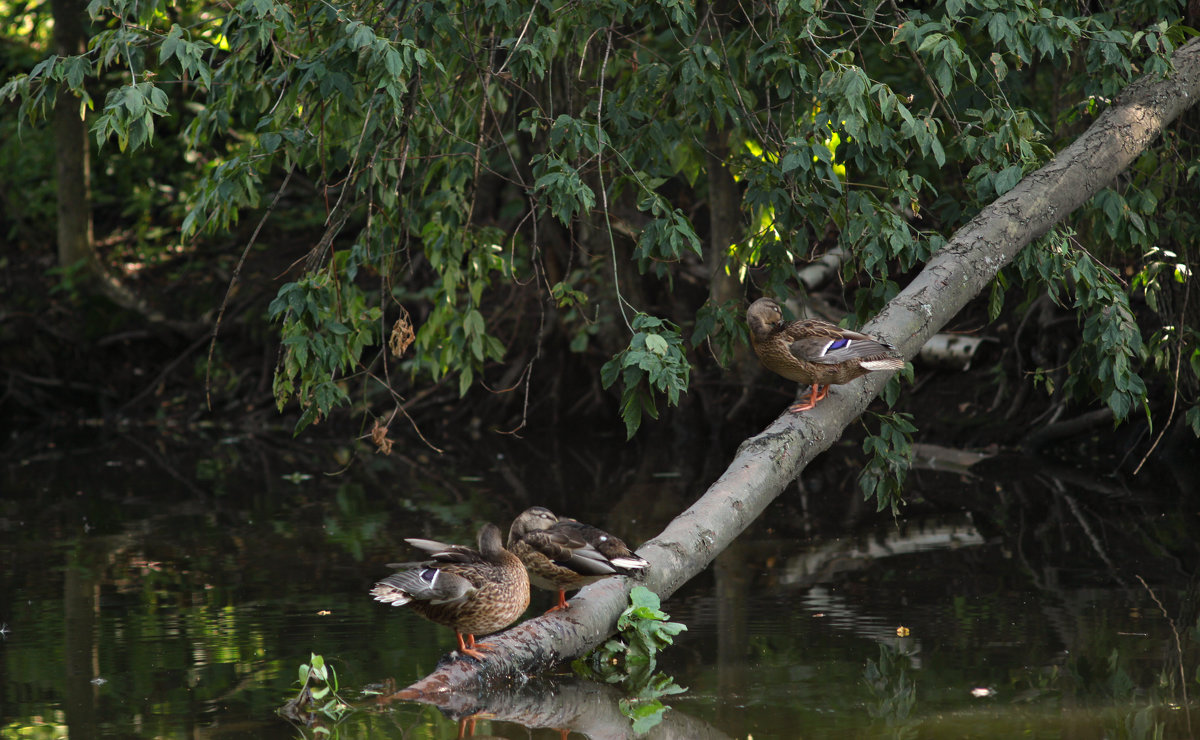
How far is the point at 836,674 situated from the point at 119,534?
532 centimetres

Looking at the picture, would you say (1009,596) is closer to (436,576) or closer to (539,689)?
(539,689)

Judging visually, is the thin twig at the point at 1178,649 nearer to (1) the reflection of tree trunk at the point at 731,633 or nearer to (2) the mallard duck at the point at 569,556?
(1) the reflection of tree trunk at the point at 731,633

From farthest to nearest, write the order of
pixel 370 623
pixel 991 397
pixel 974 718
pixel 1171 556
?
pixel 991 397, pixel 1171 556, pixel 370 623, pixel 974 718

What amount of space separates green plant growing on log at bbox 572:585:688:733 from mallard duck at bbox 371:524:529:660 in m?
0.36

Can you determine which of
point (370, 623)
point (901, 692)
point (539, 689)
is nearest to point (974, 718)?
point (901, 692)

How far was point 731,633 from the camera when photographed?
5.25 metres

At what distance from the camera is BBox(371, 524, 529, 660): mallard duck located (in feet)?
14.2

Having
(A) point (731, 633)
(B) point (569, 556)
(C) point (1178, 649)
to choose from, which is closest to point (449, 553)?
(B) point (569, 556)

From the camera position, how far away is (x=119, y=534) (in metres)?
8.18

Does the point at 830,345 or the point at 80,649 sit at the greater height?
the point at 830,345

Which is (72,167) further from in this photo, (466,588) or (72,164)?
(466,588)

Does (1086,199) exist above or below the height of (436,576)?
above

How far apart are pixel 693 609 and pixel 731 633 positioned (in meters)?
0.46

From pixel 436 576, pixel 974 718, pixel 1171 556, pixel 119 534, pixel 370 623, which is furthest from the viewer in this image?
pixel 119 534
